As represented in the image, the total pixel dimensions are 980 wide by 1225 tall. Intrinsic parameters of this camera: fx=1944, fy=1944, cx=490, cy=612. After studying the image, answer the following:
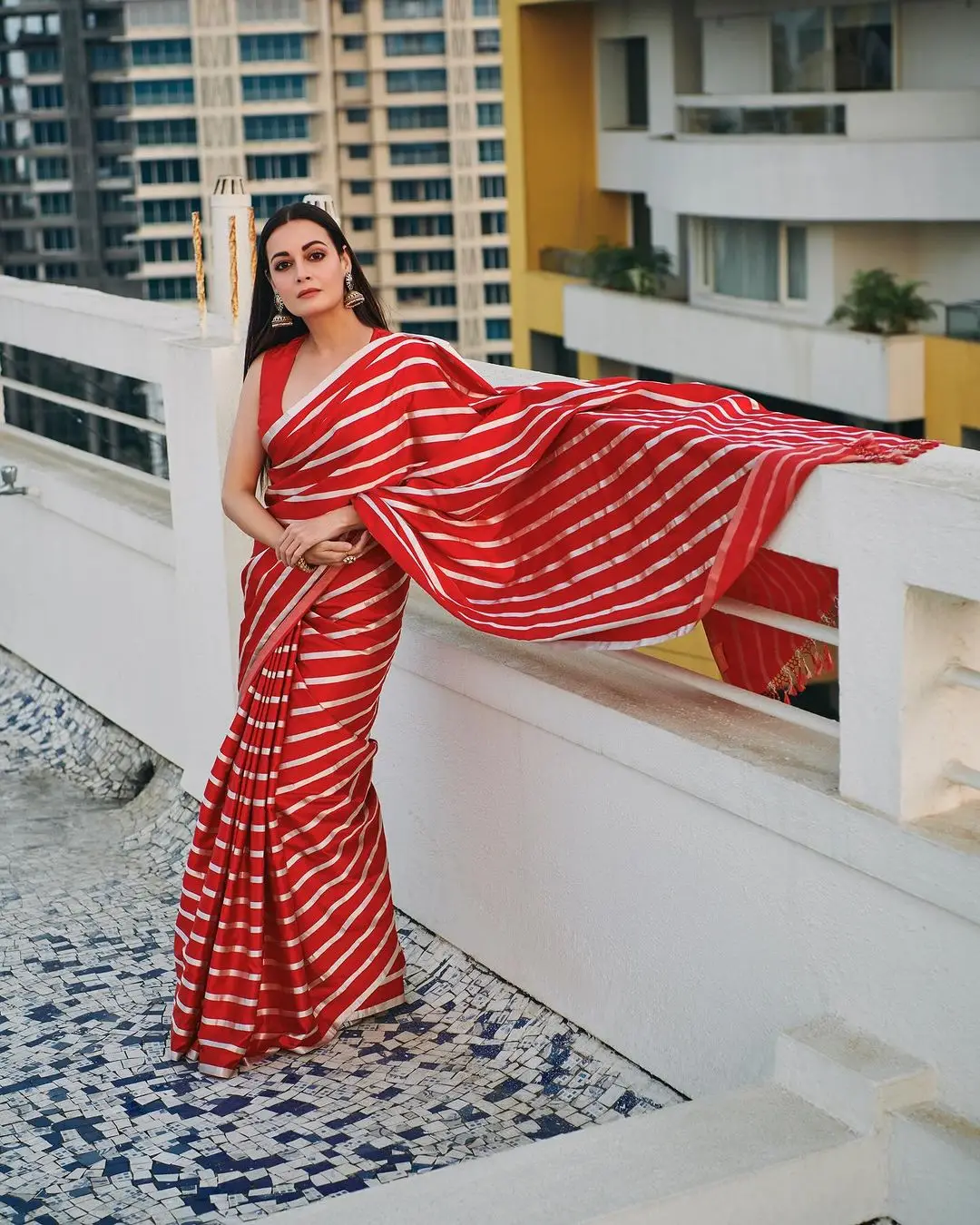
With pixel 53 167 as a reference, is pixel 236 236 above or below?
below

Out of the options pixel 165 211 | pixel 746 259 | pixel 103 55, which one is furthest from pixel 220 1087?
pixel 165 211

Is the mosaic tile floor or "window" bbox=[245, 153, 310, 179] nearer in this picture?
the mosaic tile floor

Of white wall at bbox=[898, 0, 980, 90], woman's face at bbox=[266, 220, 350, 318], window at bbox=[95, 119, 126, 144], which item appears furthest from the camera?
window at bbox=[95, 119, 126, 144]

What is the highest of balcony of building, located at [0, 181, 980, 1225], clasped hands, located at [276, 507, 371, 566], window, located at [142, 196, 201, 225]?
window, located at [142, 196, 201, 225]

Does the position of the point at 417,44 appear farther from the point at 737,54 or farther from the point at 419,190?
the point at 737,54

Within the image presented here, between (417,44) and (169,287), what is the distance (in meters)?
10.4

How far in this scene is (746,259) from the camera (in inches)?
763

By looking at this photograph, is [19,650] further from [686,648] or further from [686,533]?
[686,648]

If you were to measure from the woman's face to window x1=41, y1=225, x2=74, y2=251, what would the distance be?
167ft

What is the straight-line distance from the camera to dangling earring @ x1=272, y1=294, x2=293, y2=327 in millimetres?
3279

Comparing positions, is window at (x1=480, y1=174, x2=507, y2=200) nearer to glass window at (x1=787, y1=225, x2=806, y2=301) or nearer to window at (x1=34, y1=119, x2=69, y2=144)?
window at (x1=34, y1=119, x2=69, y2=144)

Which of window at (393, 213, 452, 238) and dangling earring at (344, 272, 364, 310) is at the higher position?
window at (393, 213, 452, 238)

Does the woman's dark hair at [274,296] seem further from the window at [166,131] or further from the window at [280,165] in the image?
the window at [280,165]

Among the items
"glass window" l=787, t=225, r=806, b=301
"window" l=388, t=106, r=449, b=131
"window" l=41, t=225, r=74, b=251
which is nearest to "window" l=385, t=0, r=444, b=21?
"window" l=388, t=106, r=449, b=131
